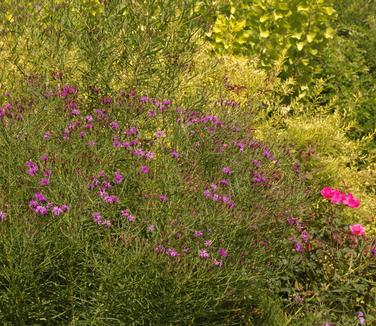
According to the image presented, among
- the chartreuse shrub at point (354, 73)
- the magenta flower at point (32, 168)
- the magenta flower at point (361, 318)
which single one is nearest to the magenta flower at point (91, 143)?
the magenta flower at point (32, 168)

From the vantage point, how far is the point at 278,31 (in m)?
6.79

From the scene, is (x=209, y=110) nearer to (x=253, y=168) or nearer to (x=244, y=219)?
(x=253, y=168)

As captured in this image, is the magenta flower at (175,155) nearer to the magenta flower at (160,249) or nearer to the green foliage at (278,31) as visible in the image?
the magenta flower at (160,249)

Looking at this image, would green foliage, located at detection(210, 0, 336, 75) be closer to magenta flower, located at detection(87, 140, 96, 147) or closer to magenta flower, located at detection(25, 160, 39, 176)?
magenta flower, located at detection(87, 140, 96, 147)

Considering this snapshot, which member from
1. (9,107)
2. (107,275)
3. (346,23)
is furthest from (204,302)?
(346,23)

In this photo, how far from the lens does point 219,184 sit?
3.47 meters

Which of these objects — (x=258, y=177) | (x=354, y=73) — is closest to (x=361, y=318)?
(x=258, y=177)

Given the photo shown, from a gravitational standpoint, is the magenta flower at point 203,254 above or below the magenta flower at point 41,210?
below

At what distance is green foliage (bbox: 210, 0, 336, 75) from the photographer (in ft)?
22.0

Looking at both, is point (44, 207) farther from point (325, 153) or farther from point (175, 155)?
point (325, 153)

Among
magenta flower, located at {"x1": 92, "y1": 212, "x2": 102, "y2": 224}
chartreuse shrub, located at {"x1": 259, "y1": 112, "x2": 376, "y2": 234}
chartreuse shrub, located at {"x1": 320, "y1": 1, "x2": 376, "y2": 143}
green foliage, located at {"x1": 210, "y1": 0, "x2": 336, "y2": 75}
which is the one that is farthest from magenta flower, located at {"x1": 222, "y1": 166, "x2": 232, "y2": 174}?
green foliage, located at {"x1": 210, "y1": 0, "x2": 336, "y2": 75}

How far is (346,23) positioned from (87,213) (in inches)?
271

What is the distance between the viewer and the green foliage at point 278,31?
22.0 ft

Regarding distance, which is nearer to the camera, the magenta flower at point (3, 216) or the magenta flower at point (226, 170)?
the magenta flower at point (3, 216)
